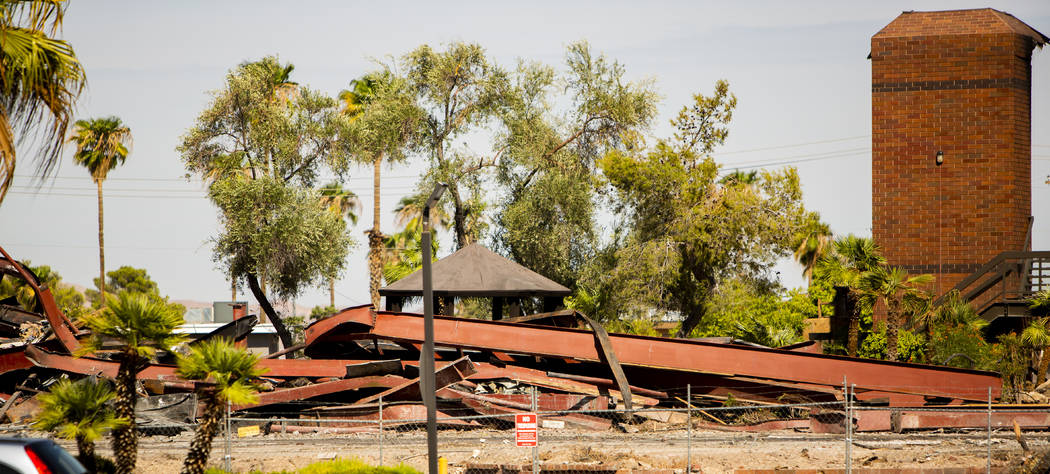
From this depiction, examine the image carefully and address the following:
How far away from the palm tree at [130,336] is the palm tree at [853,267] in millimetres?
19053

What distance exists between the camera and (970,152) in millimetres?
30609

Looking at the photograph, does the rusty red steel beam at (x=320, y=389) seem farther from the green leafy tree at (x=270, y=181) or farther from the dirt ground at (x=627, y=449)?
the green leafy tree at (x=270, y=181)

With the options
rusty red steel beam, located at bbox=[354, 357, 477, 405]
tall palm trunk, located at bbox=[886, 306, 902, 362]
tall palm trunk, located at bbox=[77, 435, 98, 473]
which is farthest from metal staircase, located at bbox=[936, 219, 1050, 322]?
tall palm trunk, located at bbox=[77, 435, 98, 473]

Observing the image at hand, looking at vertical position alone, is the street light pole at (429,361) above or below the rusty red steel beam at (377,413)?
above

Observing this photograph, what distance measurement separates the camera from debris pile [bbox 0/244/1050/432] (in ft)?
62.2

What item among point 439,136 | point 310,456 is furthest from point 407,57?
point 310,456

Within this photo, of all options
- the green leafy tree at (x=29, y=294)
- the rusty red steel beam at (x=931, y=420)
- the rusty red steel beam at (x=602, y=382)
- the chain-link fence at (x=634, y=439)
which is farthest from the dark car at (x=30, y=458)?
the green leafy tree at (x=29, y=294)

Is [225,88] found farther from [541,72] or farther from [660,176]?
[660,176]

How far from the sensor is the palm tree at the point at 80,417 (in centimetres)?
1180

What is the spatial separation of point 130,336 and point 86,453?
1.57m

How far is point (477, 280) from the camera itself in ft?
84.0

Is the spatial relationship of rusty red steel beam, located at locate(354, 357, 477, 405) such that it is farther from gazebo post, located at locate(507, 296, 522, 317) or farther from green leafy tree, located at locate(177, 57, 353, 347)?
green leafy tree, located at locate(177, 57, 353, 347)

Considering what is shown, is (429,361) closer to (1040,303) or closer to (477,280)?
(477,280)

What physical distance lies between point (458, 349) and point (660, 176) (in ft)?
54.7
